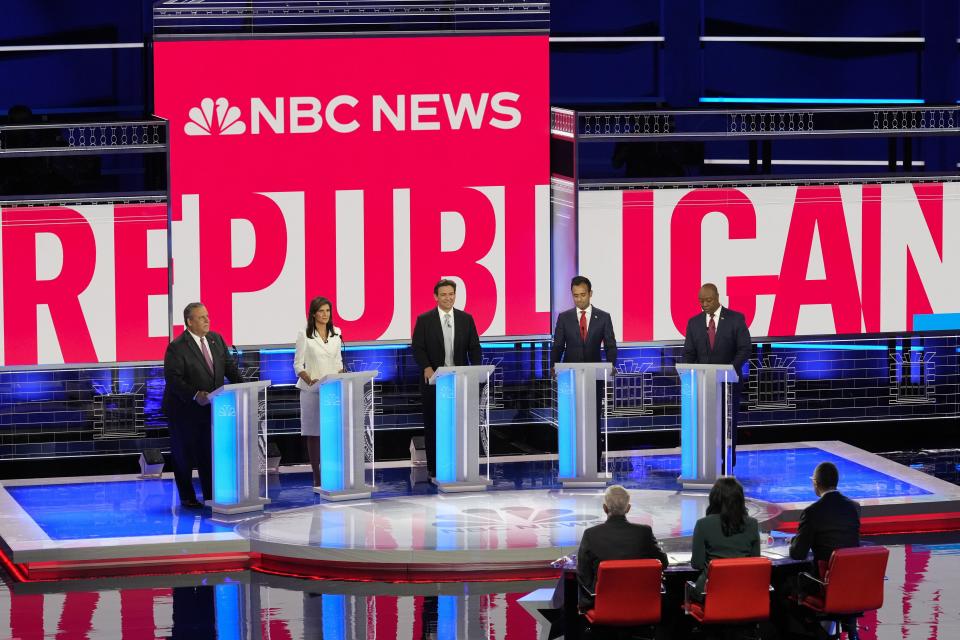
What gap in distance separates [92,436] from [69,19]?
3424 millimetres

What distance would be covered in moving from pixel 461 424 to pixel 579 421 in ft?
2.55

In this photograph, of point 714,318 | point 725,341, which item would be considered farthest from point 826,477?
point 714,318

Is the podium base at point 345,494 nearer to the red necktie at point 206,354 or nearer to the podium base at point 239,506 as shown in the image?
the podium base at point 239,506

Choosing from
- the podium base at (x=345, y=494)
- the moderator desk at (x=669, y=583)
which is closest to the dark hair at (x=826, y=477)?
the moderator desk at (x=669, y=583)

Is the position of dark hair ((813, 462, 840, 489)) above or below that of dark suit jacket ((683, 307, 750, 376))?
below

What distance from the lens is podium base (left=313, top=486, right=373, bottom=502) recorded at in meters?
10.5

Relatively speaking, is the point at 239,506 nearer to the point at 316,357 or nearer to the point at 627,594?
the point at 316,357

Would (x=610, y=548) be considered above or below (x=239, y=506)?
above

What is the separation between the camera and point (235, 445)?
9.97 m

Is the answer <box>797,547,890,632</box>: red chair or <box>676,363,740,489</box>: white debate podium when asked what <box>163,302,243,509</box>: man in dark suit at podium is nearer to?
<box>676,363,740,489</box>: white debate podium

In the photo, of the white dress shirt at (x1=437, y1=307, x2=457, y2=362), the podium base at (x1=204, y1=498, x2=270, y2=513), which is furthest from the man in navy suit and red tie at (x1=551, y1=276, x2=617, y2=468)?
the podium base at (x1=204, y1=498, x2=270, y2=513)

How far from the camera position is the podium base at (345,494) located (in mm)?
10492

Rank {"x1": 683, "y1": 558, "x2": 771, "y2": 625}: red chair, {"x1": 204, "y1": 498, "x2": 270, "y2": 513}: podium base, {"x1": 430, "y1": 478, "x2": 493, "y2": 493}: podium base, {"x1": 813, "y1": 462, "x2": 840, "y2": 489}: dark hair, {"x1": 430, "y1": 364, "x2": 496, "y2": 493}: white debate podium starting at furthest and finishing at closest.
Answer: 1. {"x1": 430, "y1": 478, "x2": 493, "y2": 493}: podium base
2. {"x1": 430, "y1": 364, "x2": 496, "y2": 493}: white debate podium
3. {"x1": 204, "y1": 498, "x2": 270, "y2": 513}: podium base
4. {"x1": 813, "y1": 462, "x2": 840, "y2": 489}: dark hair
5. {"x1": 683, "y1": 558, "x2": 771, "y2": 625}: red chair

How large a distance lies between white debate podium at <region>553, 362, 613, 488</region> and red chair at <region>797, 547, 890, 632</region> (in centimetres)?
354
